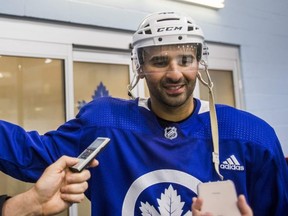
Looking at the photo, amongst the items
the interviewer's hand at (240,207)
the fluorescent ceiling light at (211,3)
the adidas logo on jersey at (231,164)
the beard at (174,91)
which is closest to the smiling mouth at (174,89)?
the beard at (174,91)

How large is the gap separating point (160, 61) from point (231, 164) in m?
0.44

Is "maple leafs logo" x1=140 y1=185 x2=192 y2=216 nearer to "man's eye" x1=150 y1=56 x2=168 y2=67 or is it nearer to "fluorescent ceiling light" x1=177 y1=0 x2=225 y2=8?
"man's eye" x1=150 y1=56 x2=168 y2=67

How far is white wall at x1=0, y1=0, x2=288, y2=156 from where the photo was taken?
7.31ft

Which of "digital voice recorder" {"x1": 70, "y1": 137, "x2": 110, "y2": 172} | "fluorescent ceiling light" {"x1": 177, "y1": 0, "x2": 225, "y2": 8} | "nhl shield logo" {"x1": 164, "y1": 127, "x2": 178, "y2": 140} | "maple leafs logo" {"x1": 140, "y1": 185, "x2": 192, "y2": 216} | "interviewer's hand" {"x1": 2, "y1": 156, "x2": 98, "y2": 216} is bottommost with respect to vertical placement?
"maple leafs logo" {"x1": 140, "y1": 185, "x2": 192, "y2": 216}

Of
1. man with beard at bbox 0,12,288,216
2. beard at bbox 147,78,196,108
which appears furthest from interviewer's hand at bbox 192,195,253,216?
beard at bbox 147,78,196,108

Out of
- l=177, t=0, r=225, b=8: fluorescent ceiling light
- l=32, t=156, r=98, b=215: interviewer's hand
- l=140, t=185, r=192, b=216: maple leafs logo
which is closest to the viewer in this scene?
l=32, t=156, r=98, b=215: interviewer's hand

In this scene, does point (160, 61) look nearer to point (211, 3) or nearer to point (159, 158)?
point (159, 158)

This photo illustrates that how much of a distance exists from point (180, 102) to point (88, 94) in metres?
1.03

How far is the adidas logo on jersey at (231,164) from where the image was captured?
121cm

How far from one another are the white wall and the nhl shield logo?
106cm

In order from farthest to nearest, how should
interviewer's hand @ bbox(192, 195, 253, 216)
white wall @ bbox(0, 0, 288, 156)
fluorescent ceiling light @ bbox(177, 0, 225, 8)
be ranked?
fluorescent ceiling light @ bbox(177, 0, 225, 8), white wall @ bbox(0, 0, 288, 156), interviewer's hand @ bbox(192, 195, 253, 216)

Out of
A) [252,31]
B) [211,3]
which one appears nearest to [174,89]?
[211,3]

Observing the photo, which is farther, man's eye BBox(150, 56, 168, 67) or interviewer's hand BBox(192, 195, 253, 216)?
man's eye BBox(150, 56, 168, 67)

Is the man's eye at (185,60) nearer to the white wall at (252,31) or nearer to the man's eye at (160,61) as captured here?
the man's eye at (160,61)
